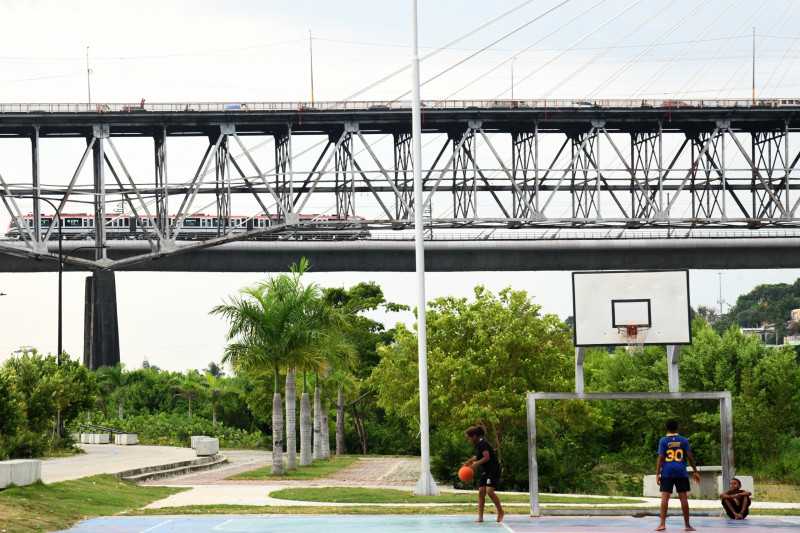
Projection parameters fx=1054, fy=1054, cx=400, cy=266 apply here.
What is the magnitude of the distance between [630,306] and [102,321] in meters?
60.2

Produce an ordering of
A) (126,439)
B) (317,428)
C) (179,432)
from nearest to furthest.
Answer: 1. (317,428)
2. (126,439)
3. (179,432)

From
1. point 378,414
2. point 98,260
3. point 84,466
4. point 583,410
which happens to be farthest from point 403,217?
point 84,466

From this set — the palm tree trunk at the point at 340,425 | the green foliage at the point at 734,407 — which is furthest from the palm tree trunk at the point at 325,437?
the green foliage at the point at 734,407

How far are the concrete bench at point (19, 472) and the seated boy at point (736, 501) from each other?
14.6 m

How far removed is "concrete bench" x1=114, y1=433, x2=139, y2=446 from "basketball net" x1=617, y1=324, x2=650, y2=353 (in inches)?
1564

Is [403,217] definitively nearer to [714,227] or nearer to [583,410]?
[714,227]

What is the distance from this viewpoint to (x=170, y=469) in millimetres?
36688

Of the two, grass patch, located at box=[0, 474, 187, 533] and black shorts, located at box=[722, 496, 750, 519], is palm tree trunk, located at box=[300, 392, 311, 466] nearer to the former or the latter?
grass patch, located at box=[0, 474, 187, 533]

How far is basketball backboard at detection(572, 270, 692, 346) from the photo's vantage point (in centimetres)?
2270

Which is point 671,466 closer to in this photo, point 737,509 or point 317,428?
point 737,509

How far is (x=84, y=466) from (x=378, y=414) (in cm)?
4123

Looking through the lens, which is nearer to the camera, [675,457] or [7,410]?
[675,457]

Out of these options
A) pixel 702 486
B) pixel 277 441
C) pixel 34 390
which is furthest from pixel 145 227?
pixel 702 486

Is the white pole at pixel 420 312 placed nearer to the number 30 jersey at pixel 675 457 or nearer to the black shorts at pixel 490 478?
the black shorts at pixel 490 478
